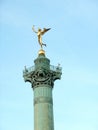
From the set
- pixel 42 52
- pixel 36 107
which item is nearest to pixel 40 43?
pixel 42 52

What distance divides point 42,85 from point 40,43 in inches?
253

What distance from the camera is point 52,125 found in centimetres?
5206

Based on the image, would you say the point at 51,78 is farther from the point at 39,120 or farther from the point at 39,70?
the point at 39,120

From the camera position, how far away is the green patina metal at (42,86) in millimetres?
51719

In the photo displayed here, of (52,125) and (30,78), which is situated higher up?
(30,78)

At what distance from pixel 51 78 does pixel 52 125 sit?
655cm

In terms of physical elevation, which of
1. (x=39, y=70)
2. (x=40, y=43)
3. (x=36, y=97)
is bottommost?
(x=36, y=97)

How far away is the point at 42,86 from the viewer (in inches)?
2128

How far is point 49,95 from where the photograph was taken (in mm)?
53781

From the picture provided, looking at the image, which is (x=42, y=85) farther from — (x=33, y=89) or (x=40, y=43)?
(x=40, y=43)

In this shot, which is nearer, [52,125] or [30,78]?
[52,125]

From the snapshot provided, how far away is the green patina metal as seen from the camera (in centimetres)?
5172

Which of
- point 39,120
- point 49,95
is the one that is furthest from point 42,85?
point 39,120

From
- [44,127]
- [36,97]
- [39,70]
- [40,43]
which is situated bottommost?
[44,127]
